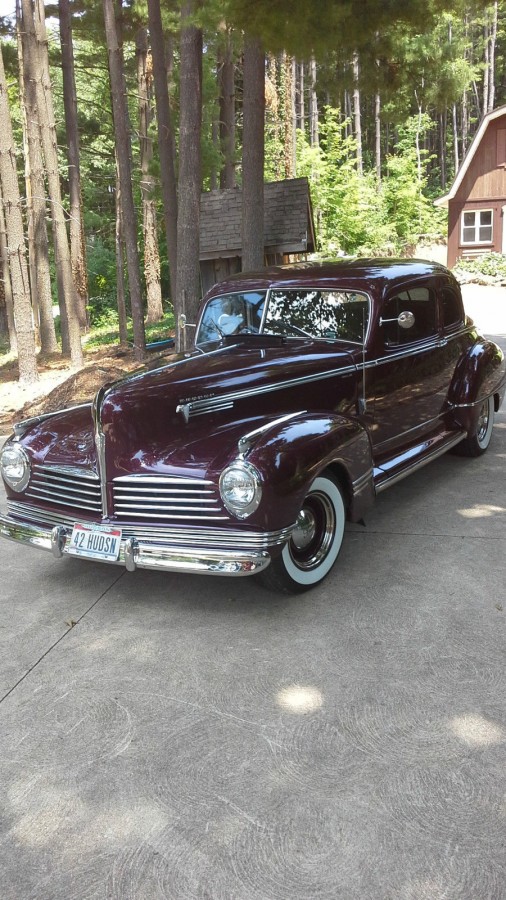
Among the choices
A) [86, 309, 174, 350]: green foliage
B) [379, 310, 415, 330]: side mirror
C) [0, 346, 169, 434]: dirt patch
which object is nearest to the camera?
[379, 310, 415, 330]: side mirror

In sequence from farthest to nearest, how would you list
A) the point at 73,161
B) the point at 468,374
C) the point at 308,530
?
the point at 73,161 < the point at 468,374 < the point at 308,530

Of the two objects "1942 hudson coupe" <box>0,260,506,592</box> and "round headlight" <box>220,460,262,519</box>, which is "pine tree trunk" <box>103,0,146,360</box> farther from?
"round headlight" <box>220,460,262,519</box>

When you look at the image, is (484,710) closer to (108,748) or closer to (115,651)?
(108,748)

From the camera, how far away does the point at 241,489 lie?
3609mm

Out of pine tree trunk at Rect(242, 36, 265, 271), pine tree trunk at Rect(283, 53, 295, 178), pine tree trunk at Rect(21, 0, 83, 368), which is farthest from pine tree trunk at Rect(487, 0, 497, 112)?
pine tree trunk at Rect(242, 36, 265, 271)

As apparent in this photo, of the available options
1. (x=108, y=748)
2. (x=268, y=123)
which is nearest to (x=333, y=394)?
(x=108, y=748)

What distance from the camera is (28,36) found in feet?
58.0

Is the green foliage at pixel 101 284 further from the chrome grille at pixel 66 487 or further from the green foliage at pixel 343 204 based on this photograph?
the chrome grille at pixel 66 487

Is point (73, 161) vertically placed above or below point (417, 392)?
above

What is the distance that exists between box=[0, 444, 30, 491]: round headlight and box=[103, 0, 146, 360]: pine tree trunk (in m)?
10.3

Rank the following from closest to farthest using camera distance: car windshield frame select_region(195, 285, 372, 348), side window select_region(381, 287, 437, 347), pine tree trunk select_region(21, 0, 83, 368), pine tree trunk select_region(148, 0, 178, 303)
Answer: car windshield frame select_region(195, 285, 372, 348)
side window select_region(381, 287, 437, 347)
pine tree trunk select_region(148, 0, 178, 303)
pine tree trunk select_region(21, 0, 83, 368)

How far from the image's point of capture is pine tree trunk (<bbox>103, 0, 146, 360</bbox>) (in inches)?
577

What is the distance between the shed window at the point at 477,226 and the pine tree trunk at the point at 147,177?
567 inches

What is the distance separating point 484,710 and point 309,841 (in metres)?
1.02
